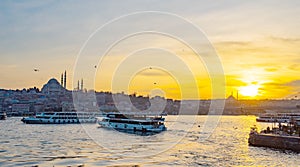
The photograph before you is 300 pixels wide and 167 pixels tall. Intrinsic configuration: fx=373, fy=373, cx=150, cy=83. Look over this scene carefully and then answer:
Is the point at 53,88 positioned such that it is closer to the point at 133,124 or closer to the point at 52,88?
the point at 52,88

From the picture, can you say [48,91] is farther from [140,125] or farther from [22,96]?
[140,125]

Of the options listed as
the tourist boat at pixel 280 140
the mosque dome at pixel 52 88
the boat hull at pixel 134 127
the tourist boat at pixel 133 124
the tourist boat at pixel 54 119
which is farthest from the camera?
the mosque dome at pixel 52 88

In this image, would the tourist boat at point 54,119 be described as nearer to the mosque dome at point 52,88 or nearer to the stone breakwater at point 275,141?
the stone breakwater at point 275,141

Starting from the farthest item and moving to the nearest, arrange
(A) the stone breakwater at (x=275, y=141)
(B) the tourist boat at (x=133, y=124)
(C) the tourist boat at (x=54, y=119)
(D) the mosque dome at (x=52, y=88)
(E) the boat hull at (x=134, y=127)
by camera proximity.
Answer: (D) the mosque dome at (x=52, y=88)
(C) the tourist boat at (x=54, y=119)
(B) the tourist boat at (x=133, y=124)
(E) the boat hull at (x=134, y=127)
(A) the stone breakwater at (x=275, y=141)

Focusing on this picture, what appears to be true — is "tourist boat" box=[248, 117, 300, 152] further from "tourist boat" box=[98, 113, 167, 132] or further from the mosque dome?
the mosque dome

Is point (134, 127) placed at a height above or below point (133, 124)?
below

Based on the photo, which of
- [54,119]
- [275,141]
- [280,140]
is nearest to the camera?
[280,140]

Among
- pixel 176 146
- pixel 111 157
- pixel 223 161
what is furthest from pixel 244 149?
→ pixel 111 157

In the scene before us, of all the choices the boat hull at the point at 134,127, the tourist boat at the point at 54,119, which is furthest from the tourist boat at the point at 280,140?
the tourist boat at the point at 54,119

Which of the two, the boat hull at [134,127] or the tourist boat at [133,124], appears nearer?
the boat hull at [134,127]

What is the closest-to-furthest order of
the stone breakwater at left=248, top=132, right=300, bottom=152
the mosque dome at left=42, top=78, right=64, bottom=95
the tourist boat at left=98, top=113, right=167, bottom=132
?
1. the stone breakwater at left=248, top=132, right=300, bottom=152
2. the tourist boat at left=98, top=113, right=167, bottom=132
3. the mosque dome at left=42, top=78, right=64, bottom=95

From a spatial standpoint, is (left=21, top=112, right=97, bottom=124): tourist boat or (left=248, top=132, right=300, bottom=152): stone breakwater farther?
(left=21, top=112, right=97, bottom=124): tourist boat

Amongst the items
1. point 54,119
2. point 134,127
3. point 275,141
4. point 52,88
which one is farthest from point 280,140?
point 52,88

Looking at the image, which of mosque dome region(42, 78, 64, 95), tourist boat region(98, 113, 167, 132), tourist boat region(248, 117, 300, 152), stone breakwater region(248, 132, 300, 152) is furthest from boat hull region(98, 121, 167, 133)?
mosque dome region(42, 78, 64, 95)
